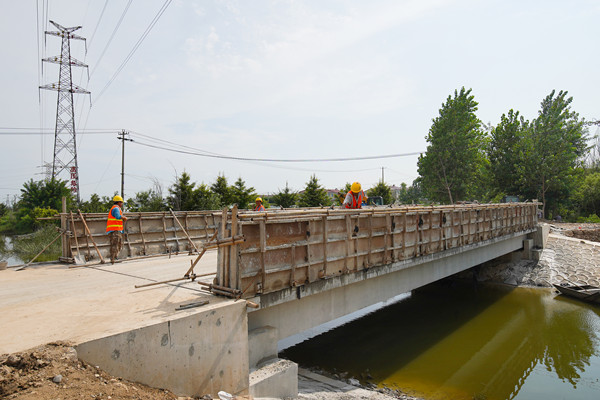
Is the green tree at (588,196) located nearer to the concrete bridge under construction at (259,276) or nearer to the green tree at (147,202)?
the concrete bridge under construction at (259,276)

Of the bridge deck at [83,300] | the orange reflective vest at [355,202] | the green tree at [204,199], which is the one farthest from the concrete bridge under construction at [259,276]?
the green tree at [204,199]

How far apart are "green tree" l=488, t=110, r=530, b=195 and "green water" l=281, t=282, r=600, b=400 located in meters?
28.1

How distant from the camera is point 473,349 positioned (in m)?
12.8

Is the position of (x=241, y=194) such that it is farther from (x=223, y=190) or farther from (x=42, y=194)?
(x=42, y=194)

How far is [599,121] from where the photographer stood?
41.2 m

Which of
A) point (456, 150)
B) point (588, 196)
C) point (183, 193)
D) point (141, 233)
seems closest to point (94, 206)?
point (183, 193)

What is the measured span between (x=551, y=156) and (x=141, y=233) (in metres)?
43.4

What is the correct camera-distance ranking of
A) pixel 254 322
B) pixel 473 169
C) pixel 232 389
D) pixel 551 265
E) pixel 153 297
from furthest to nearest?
1. pixel 473 169
2. pixel 551 265
3. pixel 254 322
4. pixel 153 297
5. pixel 232 389

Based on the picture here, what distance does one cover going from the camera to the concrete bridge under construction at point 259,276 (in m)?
5.11

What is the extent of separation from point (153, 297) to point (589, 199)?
49.5 metres

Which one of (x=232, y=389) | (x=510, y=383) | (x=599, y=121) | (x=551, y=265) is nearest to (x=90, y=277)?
(x=232, y=389)

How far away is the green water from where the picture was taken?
10250 mm

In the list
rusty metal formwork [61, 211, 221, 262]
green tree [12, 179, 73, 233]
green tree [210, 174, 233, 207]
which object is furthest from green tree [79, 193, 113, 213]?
rusty metal formwork [61, 211, 221, 262]

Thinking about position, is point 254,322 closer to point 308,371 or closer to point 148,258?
point 308,371
